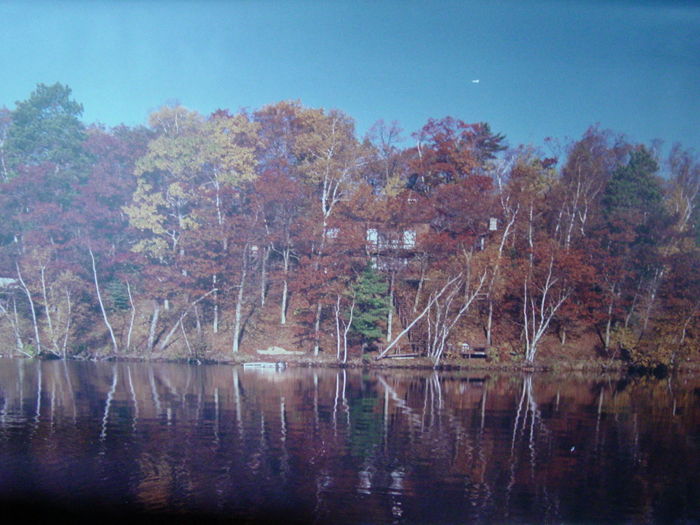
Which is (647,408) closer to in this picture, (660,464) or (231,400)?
(660,464)

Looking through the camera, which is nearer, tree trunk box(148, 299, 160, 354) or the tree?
Answer: tree trunk box(148, 299, 160, 354)

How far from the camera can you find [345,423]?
10969mm

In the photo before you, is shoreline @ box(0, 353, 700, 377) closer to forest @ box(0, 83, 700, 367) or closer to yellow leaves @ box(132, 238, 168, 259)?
forest @ box(0, 83, 700, 367)

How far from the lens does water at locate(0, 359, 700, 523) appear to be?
21.7 feet

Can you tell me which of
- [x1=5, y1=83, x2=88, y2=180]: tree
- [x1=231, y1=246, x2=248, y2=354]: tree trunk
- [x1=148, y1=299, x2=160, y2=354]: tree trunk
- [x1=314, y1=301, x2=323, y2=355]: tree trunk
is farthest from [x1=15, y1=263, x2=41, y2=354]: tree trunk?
[x1=314, y1=301, x2=323, y2=355]: tree trunk

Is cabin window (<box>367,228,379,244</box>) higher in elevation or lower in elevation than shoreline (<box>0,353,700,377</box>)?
higher

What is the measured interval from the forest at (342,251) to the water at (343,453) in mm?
5990

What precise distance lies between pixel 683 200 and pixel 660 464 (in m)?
17.3

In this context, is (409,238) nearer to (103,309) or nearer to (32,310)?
(103,309)

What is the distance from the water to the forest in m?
5.99

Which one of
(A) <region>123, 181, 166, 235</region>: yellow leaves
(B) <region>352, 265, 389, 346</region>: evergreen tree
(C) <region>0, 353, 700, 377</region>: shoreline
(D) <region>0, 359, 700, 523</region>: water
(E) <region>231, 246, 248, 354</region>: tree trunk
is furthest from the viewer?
(A) <region>123, 181, 166, 235</region>: yellow leaves

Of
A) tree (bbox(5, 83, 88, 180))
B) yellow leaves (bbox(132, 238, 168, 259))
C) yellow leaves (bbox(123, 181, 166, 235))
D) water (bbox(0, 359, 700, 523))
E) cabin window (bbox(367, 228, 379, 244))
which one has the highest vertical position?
tree (bbox(5, 83, 88, 180))

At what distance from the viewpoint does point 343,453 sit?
28.8 ft

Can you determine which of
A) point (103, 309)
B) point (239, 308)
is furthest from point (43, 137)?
point (239, 308)
